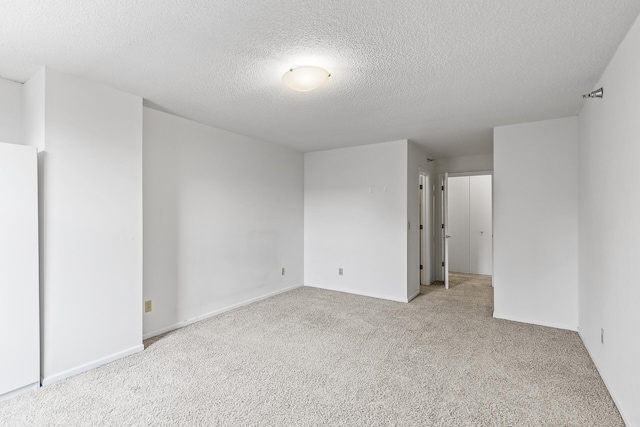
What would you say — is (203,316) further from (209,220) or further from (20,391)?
(20,391)

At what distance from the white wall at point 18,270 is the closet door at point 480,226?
6904 mm

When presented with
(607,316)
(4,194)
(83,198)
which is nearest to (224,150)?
(83,198)

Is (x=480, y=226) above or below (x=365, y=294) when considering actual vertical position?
above

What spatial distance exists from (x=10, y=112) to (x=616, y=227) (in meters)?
4.59

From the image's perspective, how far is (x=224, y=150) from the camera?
4.03m

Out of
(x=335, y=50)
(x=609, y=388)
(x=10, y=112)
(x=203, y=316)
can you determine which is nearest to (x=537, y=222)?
(x=609, y=388)

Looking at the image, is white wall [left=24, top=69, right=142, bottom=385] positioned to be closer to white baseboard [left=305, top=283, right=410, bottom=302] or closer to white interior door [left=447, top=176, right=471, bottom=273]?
white baseboard [left=305, top=283, right=410, bottom=302]

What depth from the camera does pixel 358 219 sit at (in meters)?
4.92

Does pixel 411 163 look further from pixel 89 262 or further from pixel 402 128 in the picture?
pixel 89 262

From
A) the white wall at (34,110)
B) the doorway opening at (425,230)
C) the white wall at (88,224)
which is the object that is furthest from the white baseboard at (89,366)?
the doorway opening at (425,230)

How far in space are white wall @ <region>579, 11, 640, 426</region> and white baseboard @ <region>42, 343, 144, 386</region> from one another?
3.58 m

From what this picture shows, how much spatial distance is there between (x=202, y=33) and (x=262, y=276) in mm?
3382

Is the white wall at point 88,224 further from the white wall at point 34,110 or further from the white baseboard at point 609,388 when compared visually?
the white baseboard at point 609,388

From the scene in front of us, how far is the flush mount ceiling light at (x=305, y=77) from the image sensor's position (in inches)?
85.6
